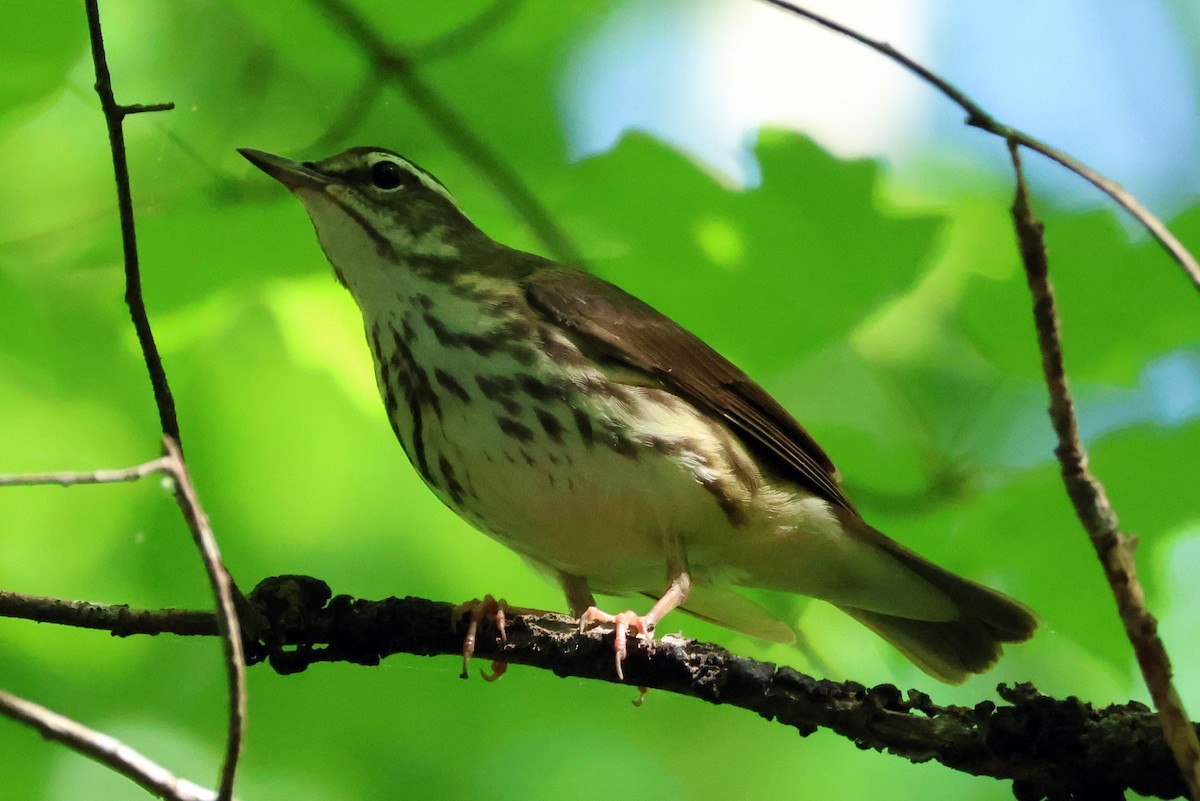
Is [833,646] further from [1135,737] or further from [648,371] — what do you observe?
[1135,737]

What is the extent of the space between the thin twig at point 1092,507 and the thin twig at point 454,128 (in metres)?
1.77

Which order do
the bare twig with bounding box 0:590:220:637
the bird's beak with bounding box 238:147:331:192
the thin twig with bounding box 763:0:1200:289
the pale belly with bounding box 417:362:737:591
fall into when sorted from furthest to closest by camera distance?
the bird's beak with bounding box 238:147:331:192 → the pale belly with bounding box 417:362:737:591 → the bare twig with bounding box 0:590:220:637 → the thin twig with bounding box 763:0:1200:289

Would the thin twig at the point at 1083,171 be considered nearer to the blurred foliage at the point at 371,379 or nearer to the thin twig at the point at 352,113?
the blurred foliage at the point at 371,379

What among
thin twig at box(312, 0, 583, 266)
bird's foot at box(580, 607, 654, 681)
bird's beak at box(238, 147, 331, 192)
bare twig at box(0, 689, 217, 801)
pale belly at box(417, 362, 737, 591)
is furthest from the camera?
thin twig at box(312, 0, 583, 266)

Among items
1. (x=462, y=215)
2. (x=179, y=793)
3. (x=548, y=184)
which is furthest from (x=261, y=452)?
(x=179, y=793)

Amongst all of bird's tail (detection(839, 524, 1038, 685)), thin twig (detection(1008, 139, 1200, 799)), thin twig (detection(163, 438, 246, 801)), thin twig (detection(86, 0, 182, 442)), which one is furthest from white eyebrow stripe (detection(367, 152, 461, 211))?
thin twig (detection(1008, 139, 1200, 799))

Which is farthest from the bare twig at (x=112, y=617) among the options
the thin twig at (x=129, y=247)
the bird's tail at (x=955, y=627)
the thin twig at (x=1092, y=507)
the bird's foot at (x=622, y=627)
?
the bird's tail at (x=955, y=627)

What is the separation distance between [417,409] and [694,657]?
3.16 ft

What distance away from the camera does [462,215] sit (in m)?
3.39

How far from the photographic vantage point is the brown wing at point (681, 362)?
9.78 feet

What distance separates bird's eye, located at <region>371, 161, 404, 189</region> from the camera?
3240mm

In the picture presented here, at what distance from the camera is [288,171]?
3080 millimetres

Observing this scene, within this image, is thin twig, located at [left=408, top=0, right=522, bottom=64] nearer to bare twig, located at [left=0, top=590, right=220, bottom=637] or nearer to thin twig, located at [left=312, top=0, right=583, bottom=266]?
thin twig, located at [left=312, top=0, right=583, bottom=266]

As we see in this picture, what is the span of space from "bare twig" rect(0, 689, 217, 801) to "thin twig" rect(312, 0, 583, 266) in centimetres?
199
